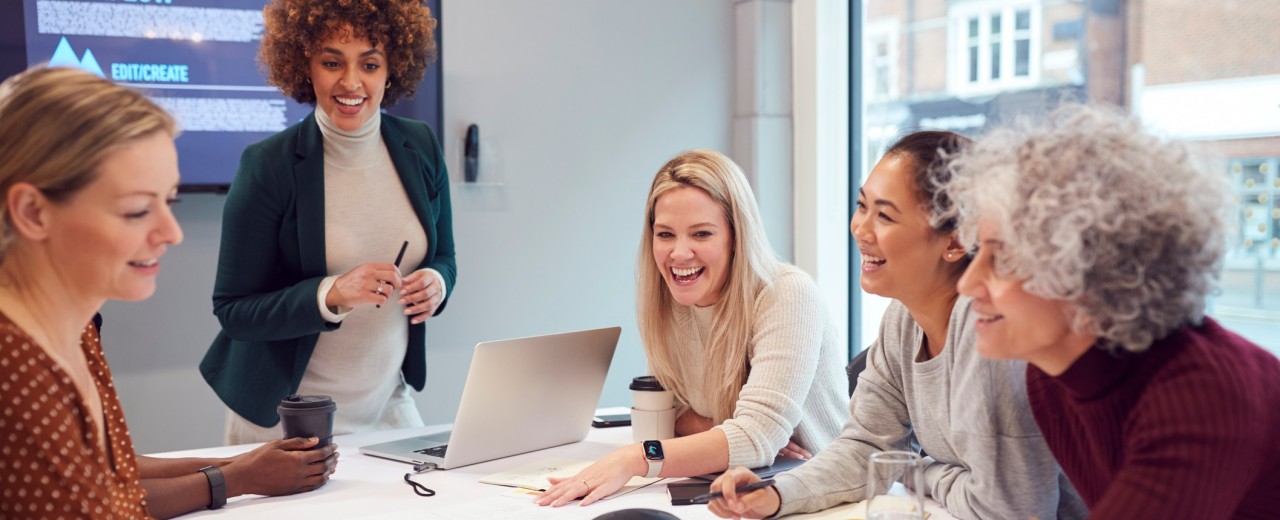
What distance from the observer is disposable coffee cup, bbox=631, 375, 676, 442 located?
2197 mm

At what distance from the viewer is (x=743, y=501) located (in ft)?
5.68

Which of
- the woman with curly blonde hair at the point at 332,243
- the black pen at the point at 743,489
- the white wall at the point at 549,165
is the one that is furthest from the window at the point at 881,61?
the black pen at the point at 743,489

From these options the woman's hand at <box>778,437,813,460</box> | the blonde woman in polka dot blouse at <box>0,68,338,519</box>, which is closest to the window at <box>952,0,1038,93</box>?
the woman's hand at <box>778,437,813,460</box>

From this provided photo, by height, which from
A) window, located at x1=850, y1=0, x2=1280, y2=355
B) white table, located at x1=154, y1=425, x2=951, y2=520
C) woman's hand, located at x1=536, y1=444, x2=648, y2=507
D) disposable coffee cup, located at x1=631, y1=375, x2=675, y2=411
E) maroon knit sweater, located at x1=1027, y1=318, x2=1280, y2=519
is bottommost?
white table, located at x1=154, y1=425, x2=951, y2=520

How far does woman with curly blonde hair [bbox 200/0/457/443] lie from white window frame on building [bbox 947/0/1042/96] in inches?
78.4

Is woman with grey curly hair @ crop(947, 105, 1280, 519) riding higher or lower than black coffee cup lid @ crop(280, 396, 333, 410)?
higher

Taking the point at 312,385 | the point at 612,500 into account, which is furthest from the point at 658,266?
the point at 312,385

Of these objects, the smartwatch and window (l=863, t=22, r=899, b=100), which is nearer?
the smartwatch

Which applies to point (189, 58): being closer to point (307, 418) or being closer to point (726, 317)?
point (307, 418)

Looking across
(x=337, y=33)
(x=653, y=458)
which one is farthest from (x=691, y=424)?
(x=337, y=33)

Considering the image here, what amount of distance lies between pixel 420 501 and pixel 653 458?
42 cm

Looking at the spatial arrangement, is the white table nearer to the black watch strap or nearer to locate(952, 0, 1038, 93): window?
the black watch strap

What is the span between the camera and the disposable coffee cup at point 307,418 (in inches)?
75.7

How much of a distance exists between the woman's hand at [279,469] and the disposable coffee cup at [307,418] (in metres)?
0.02
